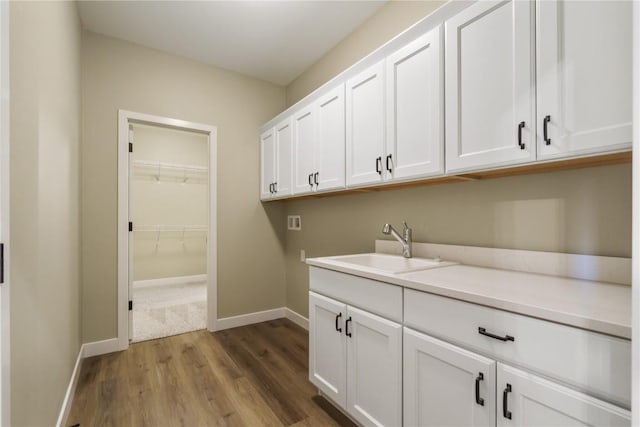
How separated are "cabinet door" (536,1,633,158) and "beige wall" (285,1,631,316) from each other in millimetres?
317

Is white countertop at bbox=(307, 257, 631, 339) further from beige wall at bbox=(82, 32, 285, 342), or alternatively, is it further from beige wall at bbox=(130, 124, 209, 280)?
beige wall at bbox=(130, 124, 209, 280)

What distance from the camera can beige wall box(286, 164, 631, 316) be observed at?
1.22 metres

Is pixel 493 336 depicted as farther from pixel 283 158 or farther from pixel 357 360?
pixel 283 158

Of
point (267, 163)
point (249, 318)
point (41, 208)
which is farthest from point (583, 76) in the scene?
point (249, 318)

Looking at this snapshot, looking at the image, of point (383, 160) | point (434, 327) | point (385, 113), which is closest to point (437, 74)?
point (385, 113)

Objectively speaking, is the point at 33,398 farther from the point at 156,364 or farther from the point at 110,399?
the point at 156,364

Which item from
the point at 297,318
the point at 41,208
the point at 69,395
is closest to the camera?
the point at 41,208

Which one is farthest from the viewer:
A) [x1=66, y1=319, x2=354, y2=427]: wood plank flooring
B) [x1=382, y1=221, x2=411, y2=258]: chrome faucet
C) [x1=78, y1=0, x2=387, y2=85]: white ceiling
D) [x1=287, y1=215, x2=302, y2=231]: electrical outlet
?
[x1=287, y1=215, x2=302, y2=231]: electrical outlet

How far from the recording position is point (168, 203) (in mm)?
5160

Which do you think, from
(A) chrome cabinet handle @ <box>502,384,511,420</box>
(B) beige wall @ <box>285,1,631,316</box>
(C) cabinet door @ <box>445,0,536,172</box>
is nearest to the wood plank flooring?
(B) beige wall @ <box>285,1,631,316</box>

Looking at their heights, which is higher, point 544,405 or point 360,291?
point 360,291

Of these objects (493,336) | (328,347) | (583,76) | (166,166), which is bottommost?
(328,347)

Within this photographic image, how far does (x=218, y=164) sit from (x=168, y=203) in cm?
256

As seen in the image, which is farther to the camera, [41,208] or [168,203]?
[168,203]
